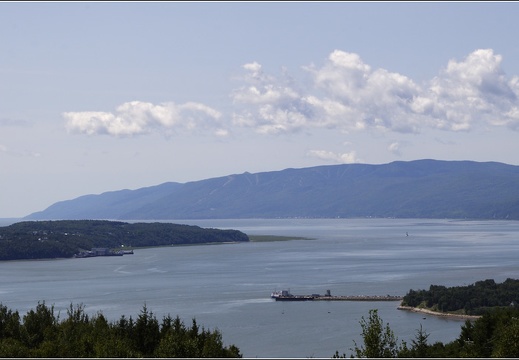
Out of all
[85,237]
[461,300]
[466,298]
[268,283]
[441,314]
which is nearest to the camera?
[441,314]

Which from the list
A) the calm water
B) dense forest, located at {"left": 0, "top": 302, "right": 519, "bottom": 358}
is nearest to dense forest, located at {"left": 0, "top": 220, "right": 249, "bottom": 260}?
the calm water

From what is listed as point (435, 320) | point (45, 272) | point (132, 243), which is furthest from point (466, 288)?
point (132, 243)

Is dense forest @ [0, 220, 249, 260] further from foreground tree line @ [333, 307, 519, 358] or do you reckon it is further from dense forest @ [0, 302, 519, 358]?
foreground tree line @ [333, 307, 519, 358]

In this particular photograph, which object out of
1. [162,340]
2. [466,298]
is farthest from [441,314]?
[162,340]

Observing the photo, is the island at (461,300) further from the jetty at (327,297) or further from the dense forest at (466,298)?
the jetty at (327,297)

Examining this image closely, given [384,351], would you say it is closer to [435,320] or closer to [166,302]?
[435,320]

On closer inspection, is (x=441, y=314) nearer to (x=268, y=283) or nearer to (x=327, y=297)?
(x=327, y=297)

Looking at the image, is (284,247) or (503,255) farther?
(284,247)

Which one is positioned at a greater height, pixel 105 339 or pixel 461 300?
pixel 105 339

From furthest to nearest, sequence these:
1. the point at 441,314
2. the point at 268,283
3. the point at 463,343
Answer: the point at 268,283, the point at 441,314, the point at 463,343
